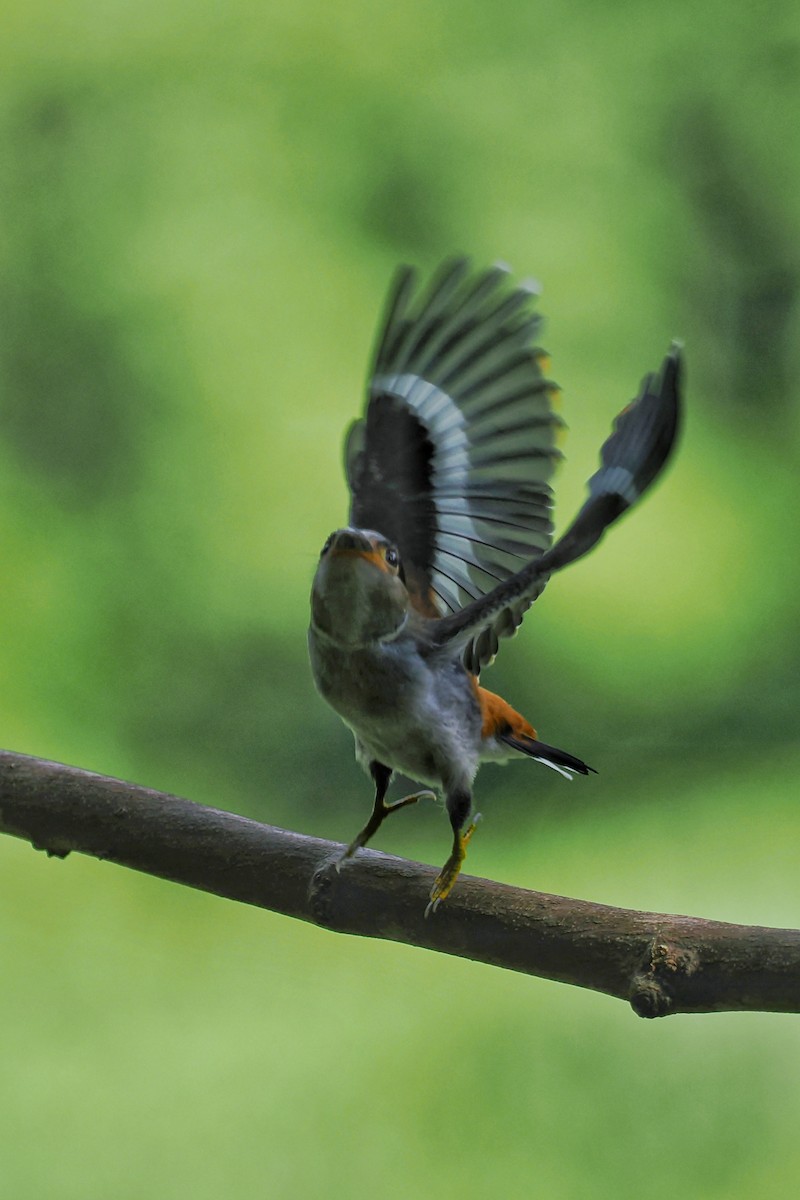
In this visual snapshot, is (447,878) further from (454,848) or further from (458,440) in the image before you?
(458,440)

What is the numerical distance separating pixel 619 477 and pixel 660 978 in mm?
253

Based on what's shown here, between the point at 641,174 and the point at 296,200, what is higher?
the point at 641,174

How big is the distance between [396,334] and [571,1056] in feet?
2.97

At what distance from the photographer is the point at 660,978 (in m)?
A: 0.71

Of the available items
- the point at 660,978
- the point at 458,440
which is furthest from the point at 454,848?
the point at 458,440

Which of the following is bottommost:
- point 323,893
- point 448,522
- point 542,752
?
point 323,893

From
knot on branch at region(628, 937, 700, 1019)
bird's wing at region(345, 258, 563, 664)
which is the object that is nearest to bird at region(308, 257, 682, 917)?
bird's wing at region(345, 258, 563, 664)

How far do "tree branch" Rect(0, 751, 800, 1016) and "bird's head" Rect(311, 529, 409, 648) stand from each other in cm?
16

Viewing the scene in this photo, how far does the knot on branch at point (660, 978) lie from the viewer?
71 centimetres

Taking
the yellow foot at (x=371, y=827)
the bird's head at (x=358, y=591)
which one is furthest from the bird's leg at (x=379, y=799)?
the bird's head at (x=358, y=591)

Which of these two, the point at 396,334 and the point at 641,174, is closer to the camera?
the point at 396,334

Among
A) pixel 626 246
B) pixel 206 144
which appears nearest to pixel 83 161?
pixel 206 144

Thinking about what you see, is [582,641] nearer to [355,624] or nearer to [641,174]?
[641,174]

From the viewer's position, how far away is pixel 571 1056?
1.46 metres
